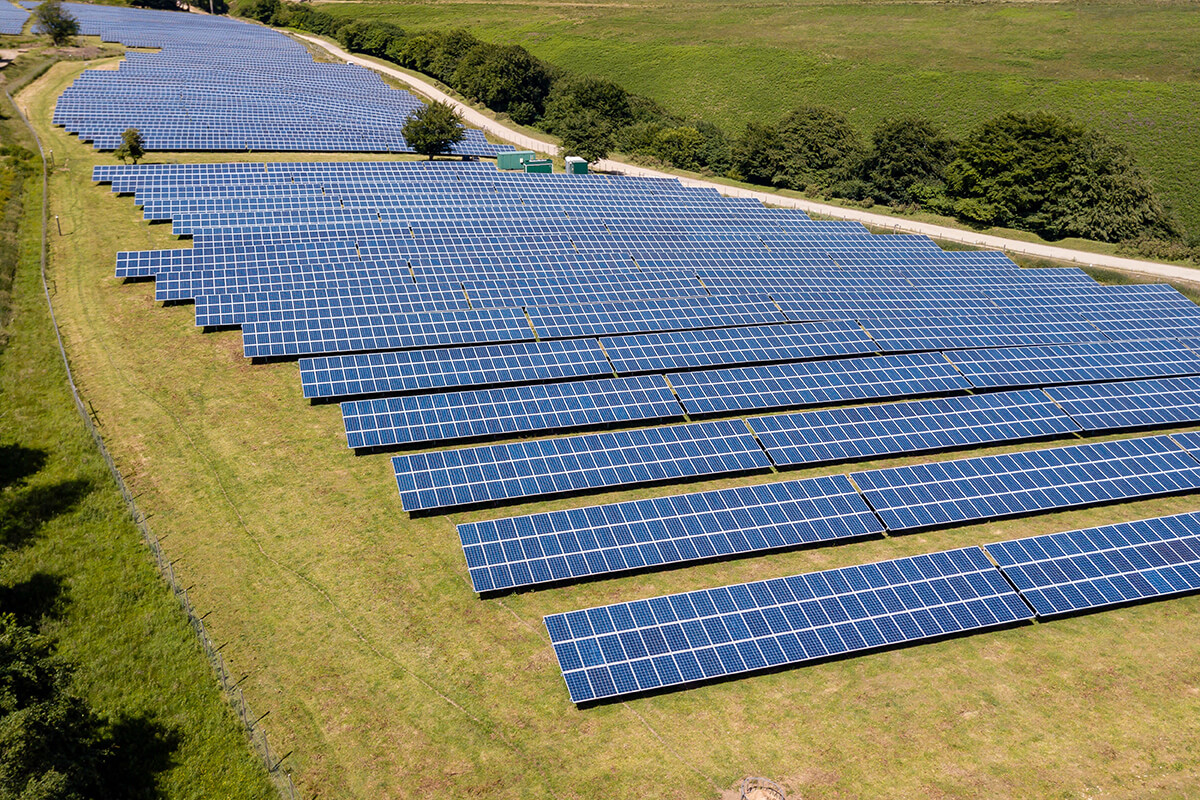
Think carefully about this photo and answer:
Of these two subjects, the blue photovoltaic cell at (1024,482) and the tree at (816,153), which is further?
the tree at (816,153)

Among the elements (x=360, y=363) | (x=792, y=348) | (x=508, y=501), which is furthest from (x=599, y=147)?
(x=508, y=501)

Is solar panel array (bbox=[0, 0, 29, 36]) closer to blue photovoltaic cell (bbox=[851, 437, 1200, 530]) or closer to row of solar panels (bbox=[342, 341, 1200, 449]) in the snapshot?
row of solar panels (bbox=[342, 341, 1200, 449])

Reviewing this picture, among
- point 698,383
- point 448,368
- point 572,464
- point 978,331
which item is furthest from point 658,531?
point 978,331

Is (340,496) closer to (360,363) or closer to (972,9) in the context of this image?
(360,363)

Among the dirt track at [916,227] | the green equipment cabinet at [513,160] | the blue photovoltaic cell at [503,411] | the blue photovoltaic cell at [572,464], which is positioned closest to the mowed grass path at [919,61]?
the dirt track at [916,227]

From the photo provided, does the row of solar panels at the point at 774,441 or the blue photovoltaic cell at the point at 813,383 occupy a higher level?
the blue photovoltaic cell at the point at 813,383

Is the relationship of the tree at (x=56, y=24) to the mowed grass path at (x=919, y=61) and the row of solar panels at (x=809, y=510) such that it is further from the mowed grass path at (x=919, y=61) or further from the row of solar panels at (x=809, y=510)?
the row of solar panels at (x=809, y=510)
